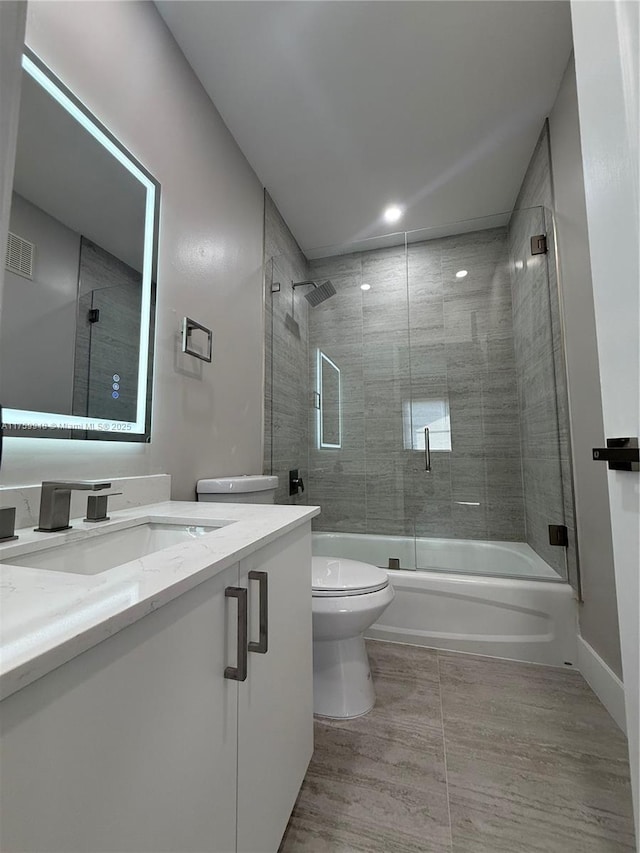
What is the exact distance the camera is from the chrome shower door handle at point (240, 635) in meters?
0.62

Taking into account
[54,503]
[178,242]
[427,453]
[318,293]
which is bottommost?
[54,503]

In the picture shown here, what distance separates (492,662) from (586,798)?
0.71 m

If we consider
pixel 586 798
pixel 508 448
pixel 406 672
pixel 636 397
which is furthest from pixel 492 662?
pixel 636 397

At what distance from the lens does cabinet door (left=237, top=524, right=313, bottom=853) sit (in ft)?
2.25

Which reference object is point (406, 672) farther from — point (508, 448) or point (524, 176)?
point (524, 176)

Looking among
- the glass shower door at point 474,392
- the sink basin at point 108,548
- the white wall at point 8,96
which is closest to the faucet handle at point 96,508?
the sink basin at point 108,548

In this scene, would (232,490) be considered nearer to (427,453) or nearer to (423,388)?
(427,453)

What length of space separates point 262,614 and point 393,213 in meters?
2.72

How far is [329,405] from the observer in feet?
9.51

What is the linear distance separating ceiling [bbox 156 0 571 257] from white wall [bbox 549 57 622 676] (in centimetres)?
27

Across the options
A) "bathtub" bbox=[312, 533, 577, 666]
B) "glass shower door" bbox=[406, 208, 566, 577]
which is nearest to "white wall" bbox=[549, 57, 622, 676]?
"bathtub" bbox=[312, 533, 577, 666]

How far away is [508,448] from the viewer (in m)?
2.54

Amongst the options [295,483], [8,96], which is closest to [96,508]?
[8,96]

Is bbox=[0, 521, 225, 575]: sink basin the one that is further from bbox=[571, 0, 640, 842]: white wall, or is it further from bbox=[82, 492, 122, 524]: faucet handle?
bbox=[571, 0, 640, 842]: white wall
